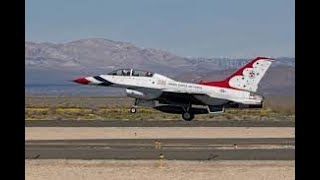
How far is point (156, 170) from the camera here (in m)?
15.3

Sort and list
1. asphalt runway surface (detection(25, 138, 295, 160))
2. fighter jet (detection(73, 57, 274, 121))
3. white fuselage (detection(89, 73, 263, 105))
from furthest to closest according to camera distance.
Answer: white fuselage (detection(89, 73, 263, 105)) < fighter jet (detection(73, 57, 274, 121)) < asphalt runway surface (detection(25, 138, 295, 160))

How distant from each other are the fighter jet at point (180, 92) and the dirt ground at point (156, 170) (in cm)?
3419

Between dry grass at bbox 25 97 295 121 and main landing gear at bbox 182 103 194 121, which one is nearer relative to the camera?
main landing gear at bbox 182 103 194 121

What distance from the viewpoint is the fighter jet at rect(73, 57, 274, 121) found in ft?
173

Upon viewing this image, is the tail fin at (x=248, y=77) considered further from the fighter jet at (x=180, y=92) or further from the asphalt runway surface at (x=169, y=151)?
the asphalt runway surface at (x=169, y=151)

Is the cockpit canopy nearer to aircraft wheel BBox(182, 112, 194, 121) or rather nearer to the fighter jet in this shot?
the fighter jet

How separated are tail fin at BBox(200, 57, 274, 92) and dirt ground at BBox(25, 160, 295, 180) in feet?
137

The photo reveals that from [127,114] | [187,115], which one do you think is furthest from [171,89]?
[127,114]

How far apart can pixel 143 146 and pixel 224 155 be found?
4.64 metres

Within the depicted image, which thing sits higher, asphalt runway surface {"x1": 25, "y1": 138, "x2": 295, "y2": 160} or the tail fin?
the tail fin

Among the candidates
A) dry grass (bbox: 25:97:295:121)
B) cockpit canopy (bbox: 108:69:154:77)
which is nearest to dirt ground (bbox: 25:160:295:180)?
dry grass (bbox: 25:97:295:121)
